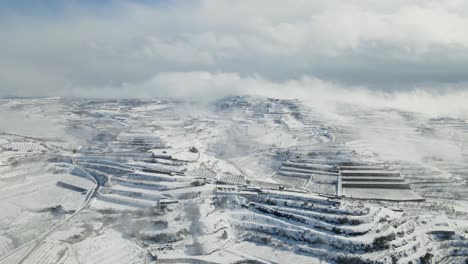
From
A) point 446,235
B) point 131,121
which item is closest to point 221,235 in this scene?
point 446,235

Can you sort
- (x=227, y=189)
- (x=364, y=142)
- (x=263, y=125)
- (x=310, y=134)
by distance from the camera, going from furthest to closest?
(x=263, y=125) < (x=310, y=134) < (x=364, y=142) < (x=227, y=189)

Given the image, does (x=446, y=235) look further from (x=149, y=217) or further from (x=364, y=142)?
(x=364, y=142)

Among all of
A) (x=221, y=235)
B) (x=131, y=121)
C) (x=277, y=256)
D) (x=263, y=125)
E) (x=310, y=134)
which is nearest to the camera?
(x=277, y=256)

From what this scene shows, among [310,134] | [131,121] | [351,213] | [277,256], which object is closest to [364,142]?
[310,134]

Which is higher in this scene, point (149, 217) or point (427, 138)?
point (427, 138)

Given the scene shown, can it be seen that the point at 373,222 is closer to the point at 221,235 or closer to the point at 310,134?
the point at 221,235

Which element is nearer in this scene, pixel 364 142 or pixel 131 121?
pixel 364 142
